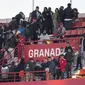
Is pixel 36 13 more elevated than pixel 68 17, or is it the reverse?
pixel 36 13

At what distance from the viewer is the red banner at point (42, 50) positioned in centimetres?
2482

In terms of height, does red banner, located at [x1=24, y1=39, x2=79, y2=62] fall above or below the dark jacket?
below

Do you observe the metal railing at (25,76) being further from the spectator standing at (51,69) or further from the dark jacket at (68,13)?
the dark jacket at (68,13)

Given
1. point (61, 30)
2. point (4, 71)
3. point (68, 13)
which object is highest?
point (68, 13)

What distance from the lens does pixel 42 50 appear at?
25250mm

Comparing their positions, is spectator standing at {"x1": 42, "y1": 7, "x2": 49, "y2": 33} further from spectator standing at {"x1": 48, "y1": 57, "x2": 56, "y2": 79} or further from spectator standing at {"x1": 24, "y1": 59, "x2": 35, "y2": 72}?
spectator standing at {"x1": 48, "y1": 57, "x2": 56, "y2": 79}

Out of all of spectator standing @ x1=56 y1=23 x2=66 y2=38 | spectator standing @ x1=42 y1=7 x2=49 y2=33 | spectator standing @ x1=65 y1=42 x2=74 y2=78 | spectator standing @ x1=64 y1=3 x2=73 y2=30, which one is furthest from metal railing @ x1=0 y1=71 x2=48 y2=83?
spectator standing @ x1=64 y1=3 x2=73 y2=30

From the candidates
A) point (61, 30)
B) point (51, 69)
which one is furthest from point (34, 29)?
point (51, 69)

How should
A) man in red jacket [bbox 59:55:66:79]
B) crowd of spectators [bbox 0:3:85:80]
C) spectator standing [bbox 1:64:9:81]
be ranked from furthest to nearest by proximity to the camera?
crowd of spectators [bbox 0:3:85:80]
spectator standing [bbox 1:64:9:81]
man in red jacket [bbox 59:55:66:79]

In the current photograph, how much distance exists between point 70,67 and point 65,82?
80 cm

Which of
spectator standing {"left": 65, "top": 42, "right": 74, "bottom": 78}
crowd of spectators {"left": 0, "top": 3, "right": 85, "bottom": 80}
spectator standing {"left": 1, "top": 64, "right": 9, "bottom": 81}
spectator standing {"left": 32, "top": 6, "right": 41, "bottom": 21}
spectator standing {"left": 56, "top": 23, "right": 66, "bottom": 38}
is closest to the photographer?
spectator standing {"left": 65, "top": 42, "right": 74, "bottom": 78}

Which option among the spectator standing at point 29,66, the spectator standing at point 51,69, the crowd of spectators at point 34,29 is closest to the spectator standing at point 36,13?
the crowd of spectators at point 34,29

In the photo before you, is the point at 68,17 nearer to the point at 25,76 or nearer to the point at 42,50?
the point at 42,50

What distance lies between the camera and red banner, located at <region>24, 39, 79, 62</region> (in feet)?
81.4
